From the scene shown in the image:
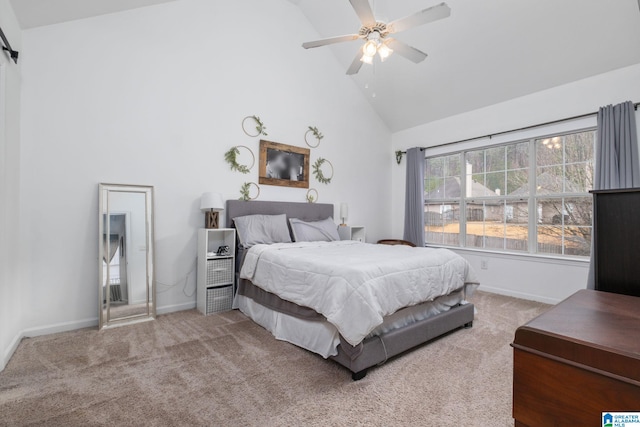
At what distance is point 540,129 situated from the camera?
4.00 m

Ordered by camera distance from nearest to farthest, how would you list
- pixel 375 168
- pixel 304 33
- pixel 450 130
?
1. pixel 304 33
2. pixel 450 130
3. pixel 375 168

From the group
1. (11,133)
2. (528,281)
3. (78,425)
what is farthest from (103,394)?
(528,281)

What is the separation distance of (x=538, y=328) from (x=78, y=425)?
2.12m

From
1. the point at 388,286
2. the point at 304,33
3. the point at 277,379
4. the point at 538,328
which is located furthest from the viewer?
the point at 304,33

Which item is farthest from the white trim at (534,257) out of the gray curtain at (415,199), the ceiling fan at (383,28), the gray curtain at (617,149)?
the ceiling fan at (383,28)

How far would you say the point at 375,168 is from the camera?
5.59 m

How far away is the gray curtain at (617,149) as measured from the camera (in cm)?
320

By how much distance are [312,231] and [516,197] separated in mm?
2910

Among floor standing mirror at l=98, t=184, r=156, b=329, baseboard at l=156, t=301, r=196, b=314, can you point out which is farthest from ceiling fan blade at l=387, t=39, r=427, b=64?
baseboard at l=156, t=301, r=196, b=314

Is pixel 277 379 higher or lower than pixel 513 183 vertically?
lower

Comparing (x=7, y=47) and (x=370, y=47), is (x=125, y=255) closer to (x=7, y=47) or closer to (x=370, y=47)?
(x=7, y=47)

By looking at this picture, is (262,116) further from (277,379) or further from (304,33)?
(277,379)

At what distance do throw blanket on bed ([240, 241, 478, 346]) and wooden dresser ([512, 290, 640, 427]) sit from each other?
1.22 m

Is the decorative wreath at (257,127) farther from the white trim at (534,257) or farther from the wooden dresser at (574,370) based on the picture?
the wooden dresser at (574,370)
